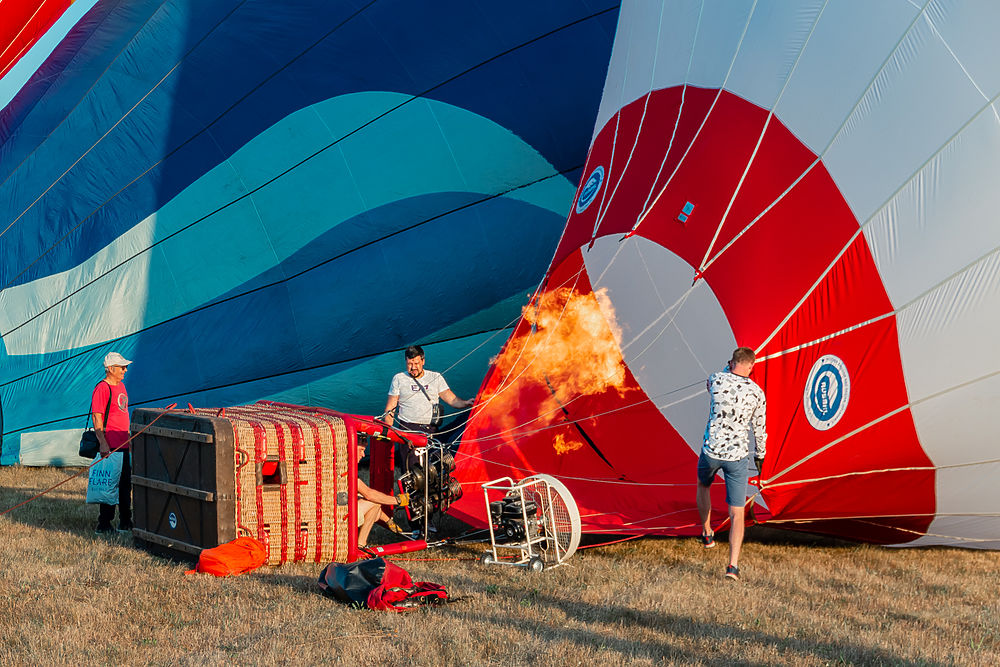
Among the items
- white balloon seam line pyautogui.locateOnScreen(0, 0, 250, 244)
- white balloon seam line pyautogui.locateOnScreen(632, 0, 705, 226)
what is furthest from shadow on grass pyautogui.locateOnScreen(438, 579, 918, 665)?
white balloon seam line pyautogui.locateOnScreen(0, 0, 250, 244)

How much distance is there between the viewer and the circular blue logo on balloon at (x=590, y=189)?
6.33m

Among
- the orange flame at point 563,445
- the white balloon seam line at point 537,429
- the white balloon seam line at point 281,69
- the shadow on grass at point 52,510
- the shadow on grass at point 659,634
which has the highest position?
the white balloon seam line at point 281,69

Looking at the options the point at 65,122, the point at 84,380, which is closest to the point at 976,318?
the point at 84,380

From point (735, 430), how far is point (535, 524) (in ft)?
3.70

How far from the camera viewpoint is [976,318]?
15.1ft

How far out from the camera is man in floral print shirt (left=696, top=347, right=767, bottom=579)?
15.6 ft

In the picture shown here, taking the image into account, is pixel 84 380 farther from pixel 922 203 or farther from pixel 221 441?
pixel 922 203

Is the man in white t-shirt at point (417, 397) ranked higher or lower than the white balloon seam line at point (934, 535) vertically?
higher

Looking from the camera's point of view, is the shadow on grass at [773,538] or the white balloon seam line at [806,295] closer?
the white balloon seam line at [806,295]

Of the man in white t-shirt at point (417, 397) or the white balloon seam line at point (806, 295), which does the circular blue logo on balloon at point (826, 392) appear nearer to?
the white balloon seam line at point (806, 295)

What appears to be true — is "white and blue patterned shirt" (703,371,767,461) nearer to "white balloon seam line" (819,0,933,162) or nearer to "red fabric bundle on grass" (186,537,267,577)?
"white balloon seam line" (819,0,933,162)

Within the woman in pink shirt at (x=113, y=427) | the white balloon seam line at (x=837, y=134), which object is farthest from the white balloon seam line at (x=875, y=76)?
the woman in pink shirt at (x=113, y=427)

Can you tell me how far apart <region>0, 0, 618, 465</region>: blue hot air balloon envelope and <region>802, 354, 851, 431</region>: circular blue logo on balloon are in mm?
3577

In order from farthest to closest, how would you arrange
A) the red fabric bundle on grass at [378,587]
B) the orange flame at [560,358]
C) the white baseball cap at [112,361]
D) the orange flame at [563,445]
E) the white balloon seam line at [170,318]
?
the white balloon seam line at [170,318] → the white baseball cap at [112,361] → the orange flame at [563,445] → the orange flame at [560,358] → the red fabric bundle on grass at [378,587]
